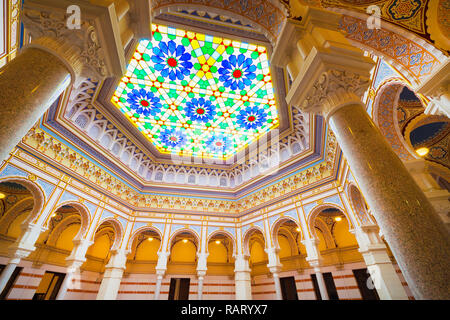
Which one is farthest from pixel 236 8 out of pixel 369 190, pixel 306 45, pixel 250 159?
pixel 250 159

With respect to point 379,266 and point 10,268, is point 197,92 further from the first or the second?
point 379,266

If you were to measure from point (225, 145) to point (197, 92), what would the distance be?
313 cm

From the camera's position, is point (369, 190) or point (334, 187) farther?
point (334, 187)

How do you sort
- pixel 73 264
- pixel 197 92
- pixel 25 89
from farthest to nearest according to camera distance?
pixel 197 92 → pixel 73 264 → pixel 25 89

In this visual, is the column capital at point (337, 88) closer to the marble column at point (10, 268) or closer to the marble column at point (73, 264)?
the marble column at point (10, 268)

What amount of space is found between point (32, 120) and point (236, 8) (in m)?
3.68

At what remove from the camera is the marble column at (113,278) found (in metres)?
7.64

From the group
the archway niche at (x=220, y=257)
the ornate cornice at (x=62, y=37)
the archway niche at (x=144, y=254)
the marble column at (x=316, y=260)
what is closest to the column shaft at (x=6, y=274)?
the archway niche at (x=144, y=254)

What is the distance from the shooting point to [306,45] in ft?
9.48

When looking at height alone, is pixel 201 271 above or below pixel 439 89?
below

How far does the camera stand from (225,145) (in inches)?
384

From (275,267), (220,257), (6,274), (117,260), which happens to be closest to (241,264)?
(275,267)

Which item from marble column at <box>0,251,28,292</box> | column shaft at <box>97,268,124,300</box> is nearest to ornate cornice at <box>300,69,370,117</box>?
marble column at <box>0,251,28,292</box>
